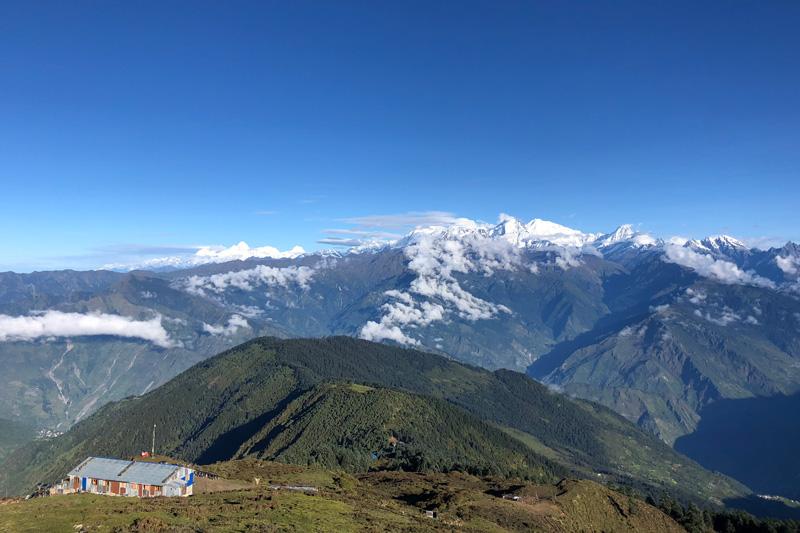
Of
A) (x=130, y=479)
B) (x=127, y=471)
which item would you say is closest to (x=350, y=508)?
(x=130, y=479)

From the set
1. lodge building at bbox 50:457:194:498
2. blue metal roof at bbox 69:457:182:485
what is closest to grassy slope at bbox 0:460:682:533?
lodge building at bbox 50:457:194:498

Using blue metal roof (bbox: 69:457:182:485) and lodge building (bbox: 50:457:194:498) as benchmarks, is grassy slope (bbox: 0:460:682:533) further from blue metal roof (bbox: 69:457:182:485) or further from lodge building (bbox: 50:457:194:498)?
blue metal roof (bbox: 69:457:182:485)

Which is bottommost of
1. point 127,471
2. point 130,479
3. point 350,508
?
point 350,508

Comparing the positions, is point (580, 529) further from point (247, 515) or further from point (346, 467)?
point (346, 467)

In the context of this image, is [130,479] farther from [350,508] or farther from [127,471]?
[350,508]

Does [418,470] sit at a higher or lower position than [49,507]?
lower

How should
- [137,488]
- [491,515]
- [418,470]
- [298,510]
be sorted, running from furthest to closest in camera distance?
1. [418,470]
2. [491,515]
3. [137,488]
4. [298,510]

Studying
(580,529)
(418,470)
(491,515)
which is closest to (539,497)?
(580,529)
